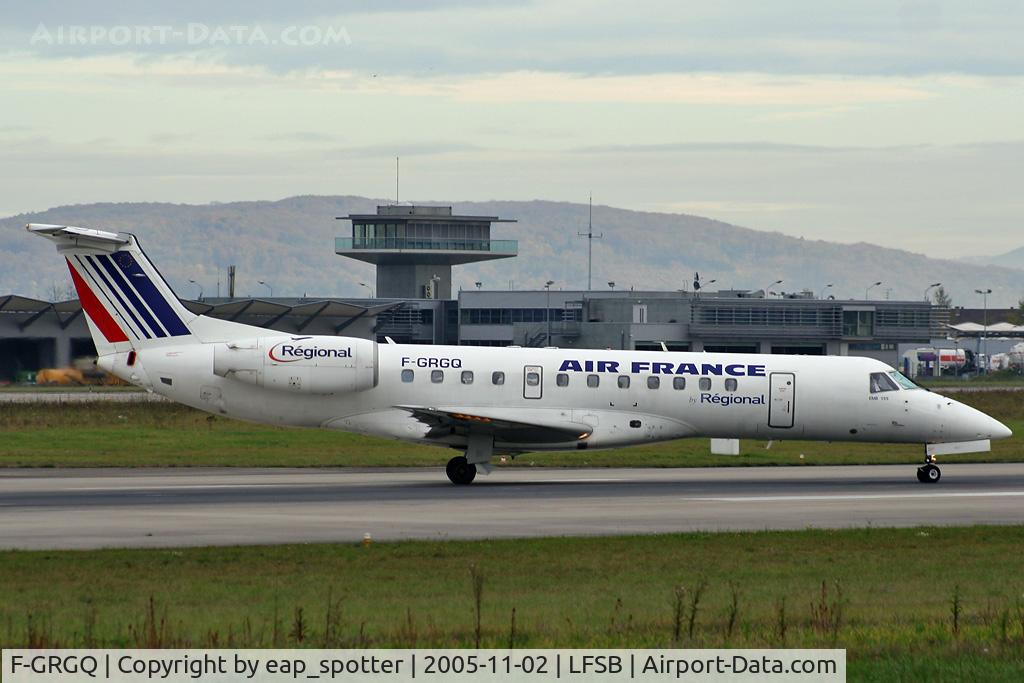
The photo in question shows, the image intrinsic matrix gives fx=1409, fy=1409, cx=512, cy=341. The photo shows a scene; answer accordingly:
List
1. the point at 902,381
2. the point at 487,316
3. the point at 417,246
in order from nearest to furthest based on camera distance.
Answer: the point at 902,381 → the point at 487,316 → the point at 417,246

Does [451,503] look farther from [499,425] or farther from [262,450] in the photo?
[262,450]

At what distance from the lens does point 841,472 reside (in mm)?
35969

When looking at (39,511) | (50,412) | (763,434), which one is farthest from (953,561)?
(50,412)

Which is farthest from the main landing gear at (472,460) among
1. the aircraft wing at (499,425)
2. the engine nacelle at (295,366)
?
the engine nacelle at (295,366)

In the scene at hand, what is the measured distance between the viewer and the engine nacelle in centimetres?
3144

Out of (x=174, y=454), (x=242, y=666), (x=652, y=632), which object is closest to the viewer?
(x=242, y=666)

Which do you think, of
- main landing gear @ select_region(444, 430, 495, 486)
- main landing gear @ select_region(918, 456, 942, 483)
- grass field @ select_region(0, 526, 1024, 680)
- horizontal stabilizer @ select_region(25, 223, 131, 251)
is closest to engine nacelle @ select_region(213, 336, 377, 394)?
main landing gear @ select_region(444, 430, 495, 486)

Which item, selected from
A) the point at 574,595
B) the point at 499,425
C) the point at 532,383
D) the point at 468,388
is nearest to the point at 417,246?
the point at 468,388

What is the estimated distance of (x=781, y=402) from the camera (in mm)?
32906

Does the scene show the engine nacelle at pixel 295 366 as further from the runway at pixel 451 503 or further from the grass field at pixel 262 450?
the grass field at pixel 262 450

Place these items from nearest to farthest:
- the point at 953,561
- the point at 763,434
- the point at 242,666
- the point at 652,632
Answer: the point at 242,666, the point at 652,632, the point at 953,561, the point at 763,434

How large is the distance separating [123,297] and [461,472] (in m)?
8.58

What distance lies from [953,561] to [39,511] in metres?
15.6

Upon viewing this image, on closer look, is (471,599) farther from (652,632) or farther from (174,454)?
(174,454)
